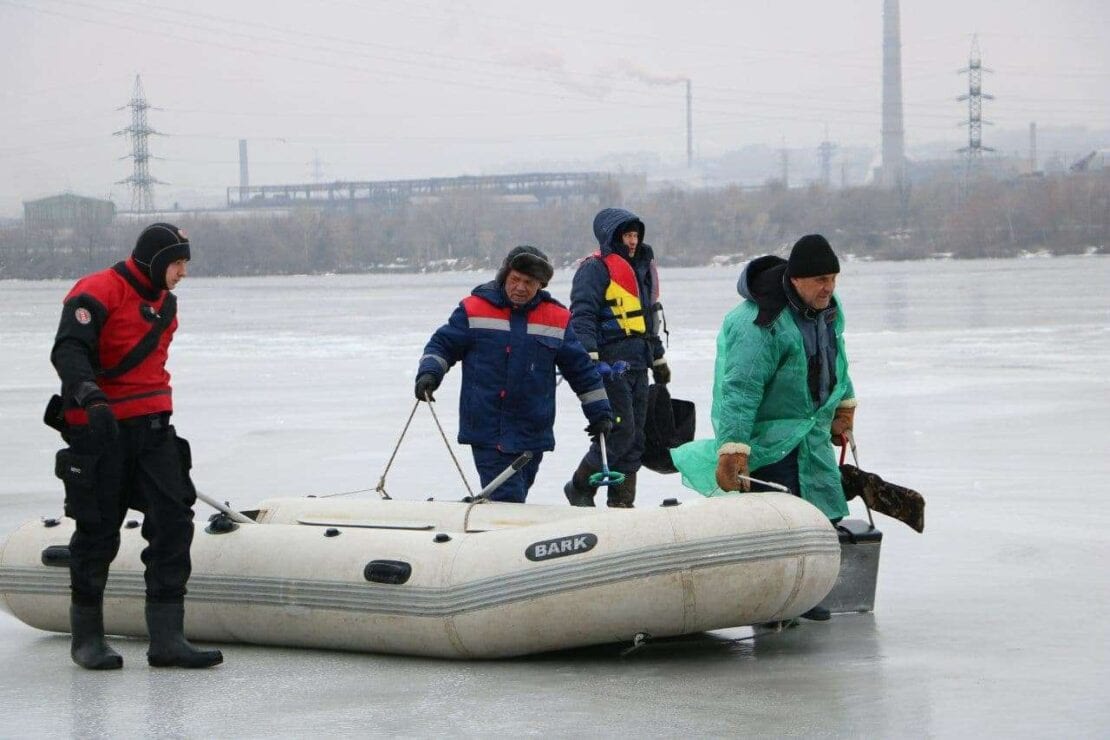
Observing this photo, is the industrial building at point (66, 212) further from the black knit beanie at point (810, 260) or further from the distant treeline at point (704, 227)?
the black knit beanie at point (810, 260)

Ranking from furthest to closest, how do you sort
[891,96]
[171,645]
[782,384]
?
1. [891,96]
2. [782,384]
3. [171,645]

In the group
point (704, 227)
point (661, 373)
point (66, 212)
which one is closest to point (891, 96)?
point (704, 227)

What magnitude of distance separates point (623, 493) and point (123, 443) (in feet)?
11.4

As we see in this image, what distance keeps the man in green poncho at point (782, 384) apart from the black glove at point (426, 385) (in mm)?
1135

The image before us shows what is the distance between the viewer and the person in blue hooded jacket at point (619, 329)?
349 inches

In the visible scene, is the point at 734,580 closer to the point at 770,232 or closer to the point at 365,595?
the point at 365,595

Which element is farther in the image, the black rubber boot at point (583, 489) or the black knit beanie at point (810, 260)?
the black rubber boot at point (583, 489)

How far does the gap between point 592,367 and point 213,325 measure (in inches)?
1159

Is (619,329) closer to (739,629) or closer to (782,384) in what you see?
(782,384)

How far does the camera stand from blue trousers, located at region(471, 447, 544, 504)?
7.32 meters

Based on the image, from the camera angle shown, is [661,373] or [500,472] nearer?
[500,472]

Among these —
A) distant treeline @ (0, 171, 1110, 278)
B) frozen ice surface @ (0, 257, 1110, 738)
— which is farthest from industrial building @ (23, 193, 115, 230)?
frozen ice surface @ (0, 257, 1110, 738)

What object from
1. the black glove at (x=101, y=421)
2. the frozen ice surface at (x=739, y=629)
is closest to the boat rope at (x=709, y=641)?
the frozen ice surface at (x=739, y=629)

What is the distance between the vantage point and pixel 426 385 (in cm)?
722
